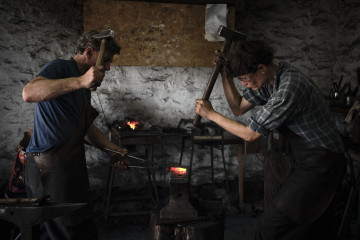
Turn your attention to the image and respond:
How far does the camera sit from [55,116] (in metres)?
2.16

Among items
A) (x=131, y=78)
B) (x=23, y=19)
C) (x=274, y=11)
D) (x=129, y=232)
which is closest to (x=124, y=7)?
(x=131, y=78)

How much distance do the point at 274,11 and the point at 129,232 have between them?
374cm

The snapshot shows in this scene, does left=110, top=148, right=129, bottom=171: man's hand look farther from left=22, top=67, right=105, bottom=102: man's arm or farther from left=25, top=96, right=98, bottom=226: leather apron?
left=22, top=67, right=105, bottom=102: man's arm

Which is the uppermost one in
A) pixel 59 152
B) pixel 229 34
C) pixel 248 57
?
pixel 229 34

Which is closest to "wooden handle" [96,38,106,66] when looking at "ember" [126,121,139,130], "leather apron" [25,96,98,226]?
"leather apron" [25,96,98,226]

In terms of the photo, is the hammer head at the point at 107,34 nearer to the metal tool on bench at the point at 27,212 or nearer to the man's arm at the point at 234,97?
the man's arm at the point at 234,97

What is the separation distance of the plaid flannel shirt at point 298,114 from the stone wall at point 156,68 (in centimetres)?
277

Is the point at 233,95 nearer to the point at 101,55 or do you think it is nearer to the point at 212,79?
the point at 212,79

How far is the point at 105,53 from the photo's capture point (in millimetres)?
2381

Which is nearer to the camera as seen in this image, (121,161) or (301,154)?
(301,154)

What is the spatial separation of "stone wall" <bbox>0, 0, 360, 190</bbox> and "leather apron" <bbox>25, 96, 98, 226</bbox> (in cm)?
233

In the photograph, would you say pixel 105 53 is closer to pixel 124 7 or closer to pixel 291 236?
pixel 291 236

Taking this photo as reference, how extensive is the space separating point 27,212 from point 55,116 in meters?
0.79

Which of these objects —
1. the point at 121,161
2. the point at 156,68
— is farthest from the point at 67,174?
the point at 156,68
